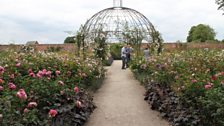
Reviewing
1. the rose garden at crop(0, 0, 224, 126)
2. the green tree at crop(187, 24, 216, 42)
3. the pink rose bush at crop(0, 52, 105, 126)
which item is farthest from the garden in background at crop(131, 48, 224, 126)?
the green tree at crop(187, 24, 216, 42)

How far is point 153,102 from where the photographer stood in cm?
785

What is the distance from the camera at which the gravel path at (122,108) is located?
681cm

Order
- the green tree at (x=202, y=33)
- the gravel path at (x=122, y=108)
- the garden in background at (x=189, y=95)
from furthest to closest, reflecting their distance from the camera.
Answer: the green tree at (x=202, y=33)
the gravel path at (x=122, y=108)
the garden in background at (x=189, y=95)

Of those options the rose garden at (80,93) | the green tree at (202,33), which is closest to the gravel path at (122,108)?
the rose garden at (80,93)

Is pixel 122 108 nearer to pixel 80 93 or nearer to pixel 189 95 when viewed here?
pixel 80 93

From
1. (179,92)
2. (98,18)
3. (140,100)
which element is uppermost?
(98,18)

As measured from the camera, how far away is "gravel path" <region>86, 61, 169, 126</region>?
681cm

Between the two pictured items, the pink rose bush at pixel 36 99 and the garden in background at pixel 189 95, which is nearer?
the pink rose bush at pixel 36 99

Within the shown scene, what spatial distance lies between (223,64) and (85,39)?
33.3 feet

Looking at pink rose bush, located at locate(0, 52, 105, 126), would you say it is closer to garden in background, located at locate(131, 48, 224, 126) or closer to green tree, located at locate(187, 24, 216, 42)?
garden in background, located at locate(131, 48, 224, 126)

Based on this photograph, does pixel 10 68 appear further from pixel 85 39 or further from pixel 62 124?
pixel 85 39

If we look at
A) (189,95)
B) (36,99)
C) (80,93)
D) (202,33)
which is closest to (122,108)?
(80,93)

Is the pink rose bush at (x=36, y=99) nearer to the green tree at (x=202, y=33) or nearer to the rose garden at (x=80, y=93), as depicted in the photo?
the rose garden at (x=80, y=93)

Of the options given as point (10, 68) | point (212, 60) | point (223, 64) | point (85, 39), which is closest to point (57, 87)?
point (10, 68)
